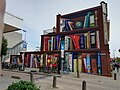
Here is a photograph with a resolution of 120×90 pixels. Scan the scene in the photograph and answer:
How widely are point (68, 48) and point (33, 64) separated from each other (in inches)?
342

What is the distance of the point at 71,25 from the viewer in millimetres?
33750

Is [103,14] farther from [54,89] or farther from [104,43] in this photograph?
[54,89]

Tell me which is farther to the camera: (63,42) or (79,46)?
(63,42)

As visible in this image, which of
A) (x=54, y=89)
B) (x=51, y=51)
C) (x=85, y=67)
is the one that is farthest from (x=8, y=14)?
(x=54, y=89)

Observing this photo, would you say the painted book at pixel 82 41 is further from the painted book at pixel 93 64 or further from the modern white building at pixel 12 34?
the modern white building at pixel 12 34

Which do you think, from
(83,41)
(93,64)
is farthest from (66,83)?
(83,41)

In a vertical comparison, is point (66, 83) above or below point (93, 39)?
below

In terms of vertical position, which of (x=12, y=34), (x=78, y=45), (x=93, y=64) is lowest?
(x=93, y=64)

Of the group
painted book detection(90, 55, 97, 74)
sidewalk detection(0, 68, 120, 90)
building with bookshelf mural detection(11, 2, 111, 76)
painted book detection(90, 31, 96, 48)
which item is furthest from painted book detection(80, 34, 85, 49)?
sidewalk detection(0, 68, 120, 90)

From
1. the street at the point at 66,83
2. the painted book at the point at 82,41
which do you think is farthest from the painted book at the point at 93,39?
the street at the point at 66,83

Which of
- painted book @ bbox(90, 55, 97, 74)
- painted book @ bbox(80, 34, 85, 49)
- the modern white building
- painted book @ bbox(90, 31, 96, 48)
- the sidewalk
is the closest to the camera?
the sidewalk

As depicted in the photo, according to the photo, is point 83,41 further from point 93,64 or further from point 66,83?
point 66,83

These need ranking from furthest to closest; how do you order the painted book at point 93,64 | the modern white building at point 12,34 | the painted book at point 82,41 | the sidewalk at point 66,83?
the painted book at point 82,41 < the painted book at point 93,64 < the modern white building at point 12,34 < the sidewalk at point 66,83

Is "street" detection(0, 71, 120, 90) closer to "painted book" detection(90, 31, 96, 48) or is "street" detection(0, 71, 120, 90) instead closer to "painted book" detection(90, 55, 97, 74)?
"painted book" detection(90, 55, 97, 74)
